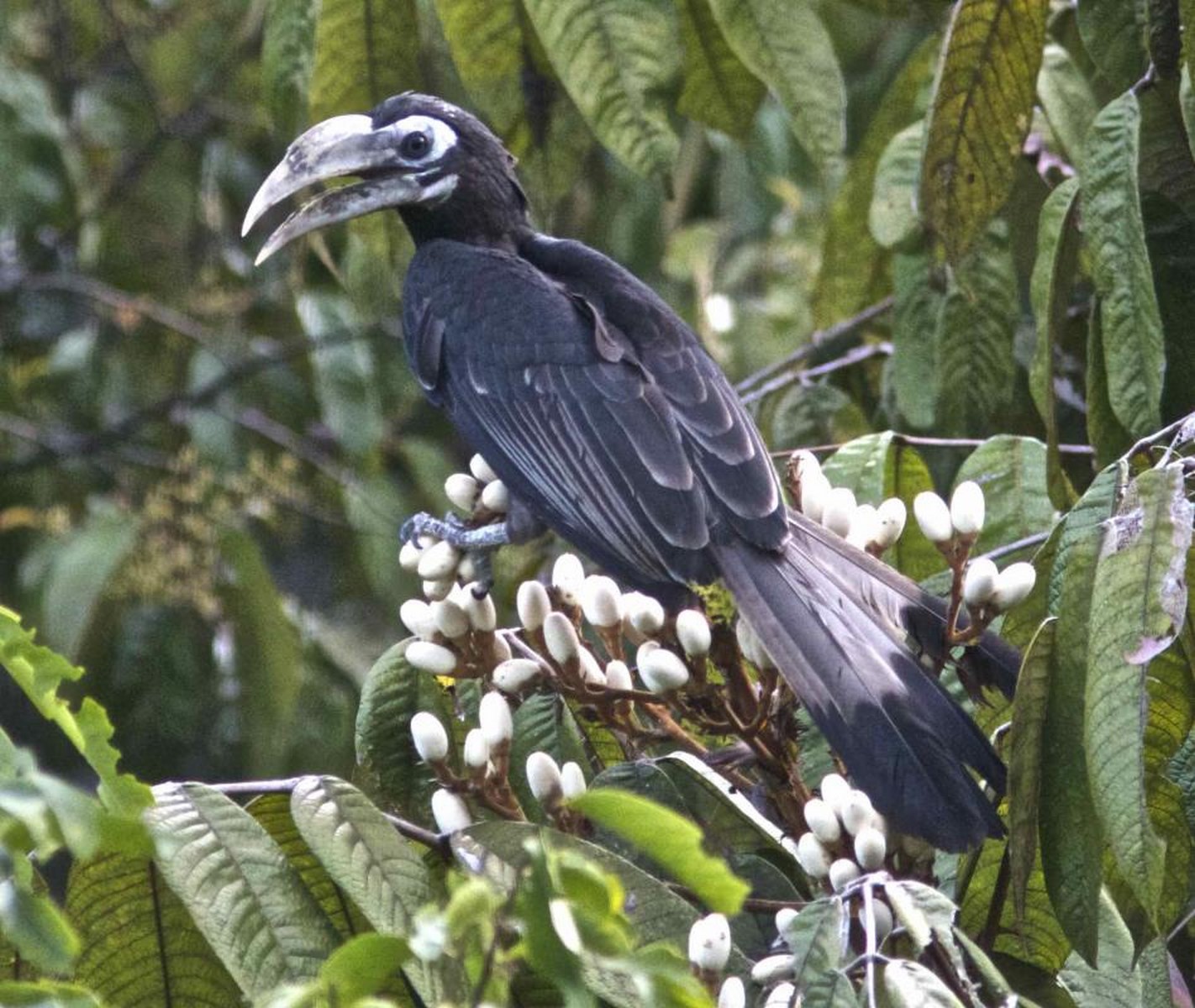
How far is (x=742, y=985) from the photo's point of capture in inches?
83.8

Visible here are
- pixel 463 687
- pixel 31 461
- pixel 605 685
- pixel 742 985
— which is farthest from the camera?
pixel 31 461

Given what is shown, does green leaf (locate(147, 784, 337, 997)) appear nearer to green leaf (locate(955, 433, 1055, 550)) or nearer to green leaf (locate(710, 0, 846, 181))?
green leaf (locate(955, 433, 1055, 550))

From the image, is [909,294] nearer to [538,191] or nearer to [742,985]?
[538,191]

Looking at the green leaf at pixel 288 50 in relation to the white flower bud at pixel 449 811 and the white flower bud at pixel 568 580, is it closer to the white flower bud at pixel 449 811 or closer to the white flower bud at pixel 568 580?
the white flower bud at pixel 568 580

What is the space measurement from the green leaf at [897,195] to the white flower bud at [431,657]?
4.57 ft

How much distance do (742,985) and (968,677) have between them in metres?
0.69

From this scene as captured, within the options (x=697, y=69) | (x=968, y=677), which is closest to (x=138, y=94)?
(x=697, y=69)

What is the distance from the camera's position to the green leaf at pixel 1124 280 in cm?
265

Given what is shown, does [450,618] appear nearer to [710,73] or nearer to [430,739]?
[430,739]

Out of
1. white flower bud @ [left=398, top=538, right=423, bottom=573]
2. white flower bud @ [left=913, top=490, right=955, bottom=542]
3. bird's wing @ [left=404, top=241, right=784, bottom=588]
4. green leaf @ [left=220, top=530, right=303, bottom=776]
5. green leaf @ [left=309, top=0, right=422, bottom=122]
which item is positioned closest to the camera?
white flower bud @ [left=913, top=490, right=955, bottom=542]

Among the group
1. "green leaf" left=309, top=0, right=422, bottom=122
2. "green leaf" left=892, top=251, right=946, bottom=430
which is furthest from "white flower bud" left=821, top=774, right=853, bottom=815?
"green leaf" left=309, top=0, right=422, bottom=122

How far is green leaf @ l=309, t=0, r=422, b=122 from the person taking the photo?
3.37m

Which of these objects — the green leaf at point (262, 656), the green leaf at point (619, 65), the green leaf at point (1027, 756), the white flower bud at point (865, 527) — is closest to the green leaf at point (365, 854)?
the green leaf at point (1027, 756)

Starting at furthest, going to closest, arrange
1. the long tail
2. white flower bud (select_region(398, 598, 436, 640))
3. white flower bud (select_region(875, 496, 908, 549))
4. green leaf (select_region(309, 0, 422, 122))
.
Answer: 1. green leaf (select_region(309, 0, 422, 122))
2. white flower bud (select_region(875, 496, 908, 549))
3. white flower bud (select_region(398, 598, 436, 640))
4. the long tail
